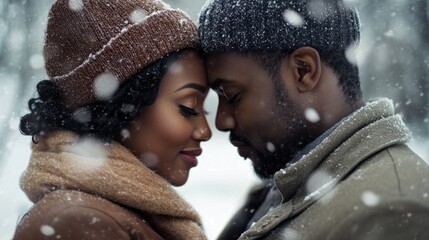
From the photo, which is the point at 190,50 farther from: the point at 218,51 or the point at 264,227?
the point at 264,227

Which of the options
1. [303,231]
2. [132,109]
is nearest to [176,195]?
[132,109]

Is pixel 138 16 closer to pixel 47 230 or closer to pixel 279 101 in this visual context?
pixel 279 101

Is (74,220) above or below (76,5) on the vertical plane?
below

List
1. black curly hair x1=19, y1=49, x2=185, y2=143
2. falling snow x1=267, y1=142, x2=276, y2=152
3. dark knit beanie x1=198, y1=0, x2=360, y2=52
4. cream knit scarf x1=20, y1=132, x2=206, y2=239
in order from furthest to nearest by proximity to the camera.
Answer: falling snow x1=267, y1=142, x2=276, y2=152 < dark knit beanie x1=198, y1=0, x2=360, y2=52 < black curly hair x1=19, y1=49, x2=185, y2=143 < cream knit scarf x1=20, y1=132, x2=206, y2=239

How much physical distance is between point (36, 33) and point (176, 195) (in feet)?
11.5

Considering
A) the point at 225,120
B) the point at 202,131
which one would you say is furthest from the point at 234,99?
the point at 202,131

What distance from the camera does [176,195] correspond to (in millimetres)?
2695

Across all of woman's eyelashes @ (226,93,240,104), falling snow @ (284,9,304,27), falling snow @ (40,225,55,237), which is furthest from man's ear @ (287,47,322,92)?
falling snow @ (40,225,55,237)

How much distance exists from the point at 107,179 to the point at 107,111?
0.31 m

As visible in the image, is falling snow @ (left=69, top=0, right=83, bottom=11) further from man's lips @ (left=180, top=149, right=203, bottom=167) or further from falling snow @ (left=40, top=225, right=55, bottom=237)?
falling snow @ (left=40, top=225, right=55, bottom=237)

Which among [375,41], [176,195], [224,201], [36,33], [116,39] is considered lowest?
[224,201]

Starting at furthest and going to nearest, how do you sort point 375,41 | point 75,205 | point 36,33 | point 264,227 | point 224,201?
point 224,201 → point 375,41 → point 36,33 → point 264,227 → point 75,205

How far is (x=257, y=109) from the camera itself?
9.23 feet

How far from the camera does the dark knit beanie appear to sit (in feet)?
8.98
